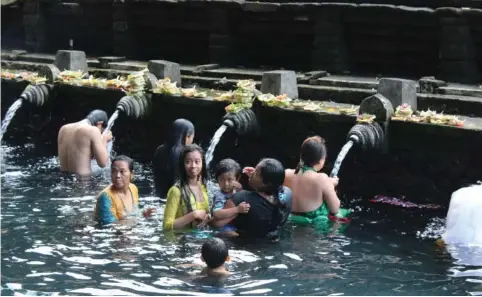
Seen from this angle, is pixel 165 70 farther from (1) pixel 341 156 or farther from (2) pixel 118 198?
(2) pixel 118 198

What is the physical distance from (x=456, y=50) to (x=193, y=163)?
5879mm

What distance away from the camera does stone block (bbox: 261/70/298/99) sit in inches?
508

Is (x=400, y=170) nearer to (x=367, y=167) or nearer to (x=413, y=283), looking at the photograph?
(x=367, y=167)

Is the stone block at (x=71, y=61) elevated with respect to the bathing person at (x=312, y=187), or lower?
elevated

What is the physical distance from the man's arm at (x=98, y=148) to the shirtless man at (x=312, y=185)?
10.2ft

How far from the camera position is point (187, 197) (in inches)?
371

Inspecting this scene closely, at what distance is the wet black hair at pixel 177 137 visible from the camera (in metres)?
10.8

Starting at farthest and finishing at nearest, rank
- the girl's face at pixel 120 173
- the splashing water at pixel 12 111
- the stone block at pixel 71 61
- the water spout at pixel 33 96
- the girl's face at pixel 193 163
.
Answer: the stone block at pixel 71 61
the water spout at pixel 33 96
the splashing water at pixel 12 111
the girl's face at pixel 120 173
the girl's face at pixel 193 163

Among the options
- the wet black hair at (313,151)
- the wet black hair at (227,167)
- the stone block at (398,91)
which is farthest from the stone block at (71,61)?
the wet black hair at (227,167)

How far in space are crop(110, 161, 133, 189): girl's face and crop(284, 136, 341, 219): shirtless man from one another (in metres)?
1.75

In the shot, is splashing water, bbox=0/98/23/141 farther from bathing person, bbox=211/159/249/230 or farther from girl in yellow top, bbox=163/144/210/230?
bathing person, bbox=211/159/249/230

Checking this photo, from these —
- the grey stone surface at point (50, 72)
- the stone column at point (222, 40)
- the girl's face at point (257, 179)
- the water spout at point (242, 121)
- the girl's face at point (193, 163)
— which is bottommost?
the girl's face at point (257, 179)

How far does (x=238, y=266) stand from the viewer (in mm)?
8570

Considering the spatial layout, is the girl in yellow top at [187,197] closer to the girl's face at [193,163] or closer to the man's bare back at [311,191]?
the girl's face at [193,163]
